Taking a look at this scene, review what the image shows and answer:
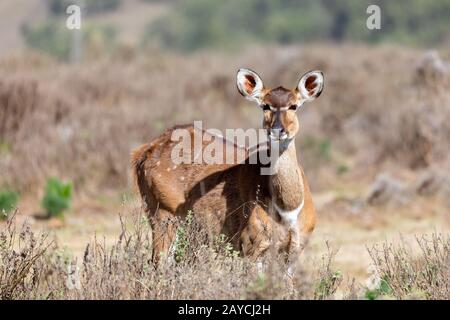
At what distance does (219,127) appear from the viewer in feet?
62.0

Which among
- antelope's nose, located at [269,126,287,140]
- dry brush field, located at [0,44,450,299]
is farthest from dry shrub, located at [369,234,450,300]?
antelope's nose, located at [269,126,287,140]

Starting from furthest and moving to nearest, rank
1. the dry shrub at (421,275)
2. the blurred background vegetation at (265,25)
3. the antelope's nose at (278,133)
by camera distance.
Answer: the blurred background vegetation at (265,25) < the antelope's nose at (278,133) < the dry shrub at (421,275)

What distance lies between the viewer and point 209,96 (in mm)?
23594

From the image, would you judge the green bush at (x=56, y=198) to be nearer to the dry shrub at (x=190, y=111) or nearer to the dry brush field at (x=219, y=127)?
the dry brush field at (x=219, y=127)

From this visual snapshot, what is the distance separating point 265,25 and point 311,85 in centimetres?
6568

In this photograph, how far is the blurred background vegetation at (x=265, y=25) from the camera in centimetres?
6206

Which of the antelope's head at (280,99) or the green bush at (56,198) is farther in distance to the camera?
the green bush at (56,198)

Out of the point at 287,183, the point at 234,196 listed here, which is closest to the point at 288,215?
the point at 287,183

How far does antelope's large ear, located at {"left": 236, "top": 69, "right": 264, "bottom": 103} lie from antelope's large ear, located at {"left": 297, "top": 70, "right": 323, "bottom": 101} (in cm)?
35

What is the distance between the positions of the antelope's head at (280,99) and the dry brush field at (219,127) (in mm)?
1005

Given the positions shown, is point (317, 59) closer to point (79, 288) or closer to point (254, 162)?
point (254, 162)

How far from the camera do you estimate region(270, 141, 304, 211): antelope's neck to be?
24.5 feet

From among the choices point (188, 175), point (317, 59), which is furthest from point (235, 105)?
point (188, 175)

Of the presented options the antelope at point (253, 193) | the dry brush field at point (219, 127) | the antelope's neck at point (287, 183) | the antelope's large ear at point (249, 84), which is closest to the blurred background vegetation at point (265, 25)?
the dry brush field at point (219, 127)
